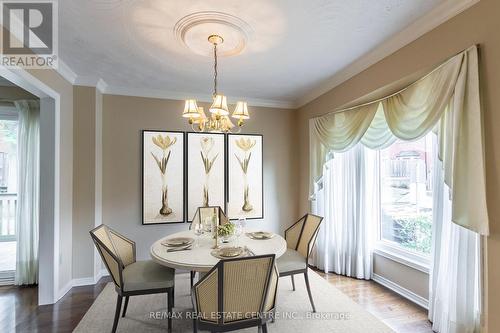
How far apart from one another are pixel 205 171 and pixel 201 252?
1904mm

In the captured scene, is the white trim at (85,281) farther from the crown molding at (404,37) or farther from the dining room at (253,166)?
the crown molding at (404,37)

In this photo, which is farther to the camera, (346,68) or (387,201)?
(387,201)

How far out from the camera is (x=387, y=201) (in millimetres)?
3227

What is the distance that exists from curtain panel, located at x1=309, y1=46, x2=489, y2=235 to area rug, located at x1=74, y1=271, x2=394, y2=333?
1.35m

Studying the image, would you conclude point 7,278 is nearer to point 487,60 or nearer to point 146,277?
point 146,277

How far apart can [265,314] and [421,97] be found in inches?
85.4

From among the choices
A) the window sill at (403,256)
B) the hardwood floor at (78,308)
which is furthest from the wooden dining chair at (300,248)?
the window sill at (403,256)

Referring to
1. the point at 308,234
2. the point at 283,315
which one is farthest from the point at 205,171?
the point at 283,315

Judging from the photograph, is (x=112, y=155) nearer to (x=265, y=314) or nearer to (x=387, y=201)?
(x=265, y=314)

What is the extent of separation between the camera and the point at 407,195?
2.97 meters

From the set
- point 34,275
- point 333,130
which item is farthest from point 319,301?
point 34,275

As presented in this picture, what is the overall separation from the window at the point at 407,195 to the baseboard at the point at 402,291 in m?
0.44

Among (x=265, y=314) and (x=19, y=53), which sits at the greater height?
(x=19, y=53)

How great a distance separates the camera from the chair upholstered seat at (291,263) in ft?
8.09
